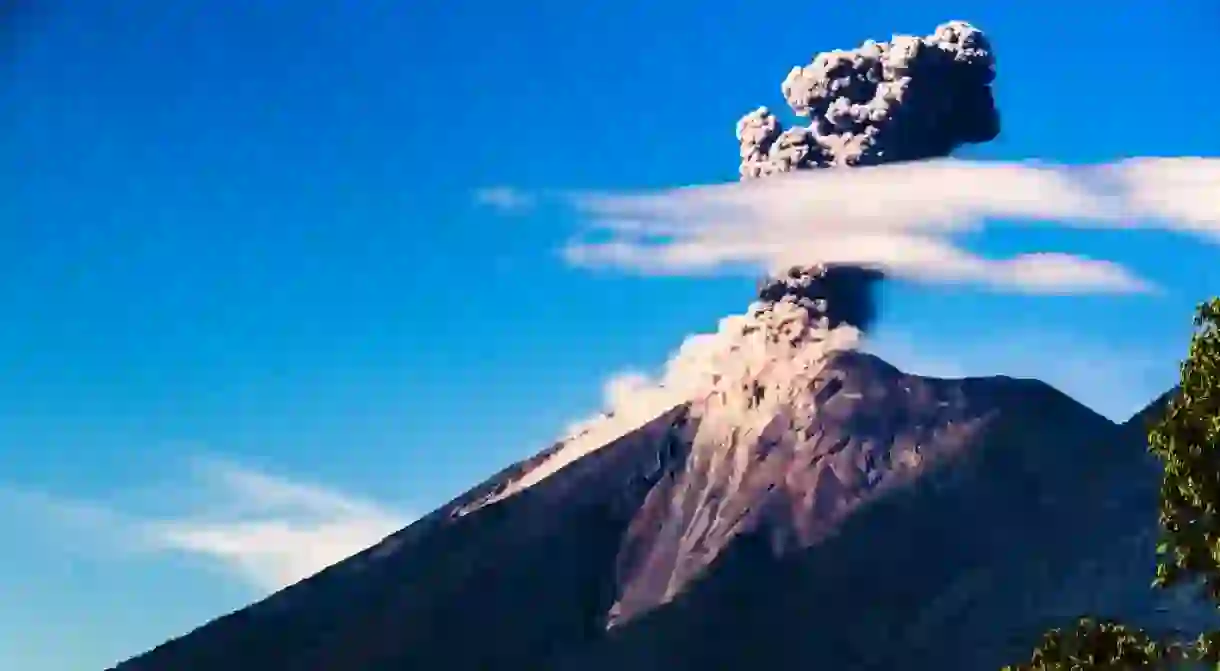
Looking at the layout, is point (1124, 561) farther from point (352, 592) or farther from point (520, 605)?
point (352, 592)

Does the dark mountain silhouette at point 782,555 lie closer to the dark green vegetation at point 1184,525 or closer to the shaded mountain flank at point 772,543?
the shaded mountain flank at point 772,543

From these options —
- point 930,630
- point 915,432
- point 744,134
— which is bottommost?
point 930,630

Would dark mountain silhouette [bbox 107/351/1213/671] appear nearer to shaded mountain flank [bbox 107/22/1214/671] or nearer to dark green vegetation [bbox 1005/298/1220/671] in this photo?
shaded mountain flank [bbox 107/22/1214/671]

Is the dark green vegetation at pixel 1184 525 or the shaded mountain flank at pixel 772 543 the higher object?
the shaded mountain flank at pixel 772 543

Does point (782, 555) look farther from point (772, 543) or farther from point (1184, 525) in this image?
point (1184, 525)

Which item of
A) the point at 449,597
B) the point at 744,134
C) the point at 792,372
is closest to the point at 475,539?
the point at 449,597

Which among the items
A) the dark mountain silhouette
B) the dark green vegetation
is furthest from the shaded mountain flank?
the dark green vegetation

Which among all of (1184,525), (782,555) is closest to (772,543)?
(782,555)

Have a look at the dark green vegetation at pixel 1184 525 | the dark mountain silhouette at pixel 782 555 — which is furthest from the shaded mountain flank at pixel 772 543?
the dark green vegetation at pixel 1184 525
